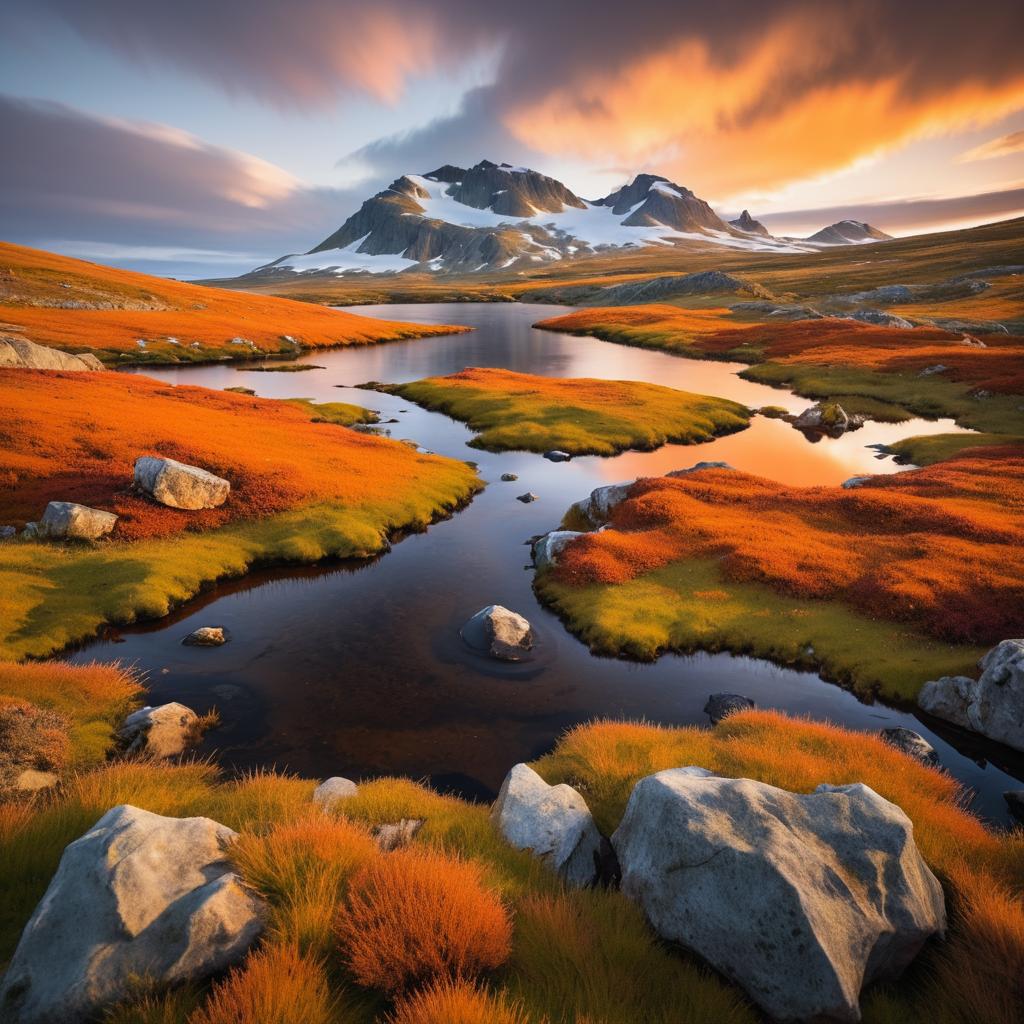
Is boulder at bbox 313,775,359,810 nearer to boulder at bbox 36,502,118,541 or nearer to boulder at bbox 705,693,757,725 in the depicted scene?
boulder at bbox 705,693,757,725

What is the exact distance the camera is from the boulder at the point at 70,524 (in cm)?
2570

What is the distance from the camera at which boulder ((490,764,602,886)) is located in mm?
9797

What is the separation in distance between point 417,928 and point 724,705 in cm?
1469

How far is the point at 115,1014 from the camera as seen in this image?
5367 mm

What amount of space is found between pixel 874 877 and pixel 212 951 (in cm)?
796

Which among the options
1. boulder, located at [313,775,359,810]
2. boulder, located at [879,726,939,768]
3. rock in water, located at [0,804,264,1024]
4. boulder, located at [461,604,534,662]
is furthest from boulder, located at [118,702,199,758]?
boulder, located at [879,726,939,768]

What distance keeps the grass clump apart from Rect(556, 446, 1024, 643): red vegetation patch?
16.4 meters

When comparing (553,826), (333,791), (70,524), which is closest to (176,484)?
(70,524)

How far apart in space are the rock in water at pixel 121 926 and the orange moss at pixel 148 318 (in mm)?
92231

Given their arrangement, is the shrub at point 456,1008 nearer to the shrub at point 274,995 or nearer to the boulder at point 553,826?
the shrub at point 274,995

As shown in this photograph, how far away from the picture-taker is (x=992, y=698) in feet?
54.3

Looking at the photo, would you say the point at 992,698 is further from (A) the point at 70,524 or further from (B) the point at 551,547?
(A) the point at 70,524

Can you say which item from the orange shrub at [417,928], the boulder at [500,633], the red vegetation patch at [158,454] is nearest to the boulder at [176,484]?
the red vegetation patch at [158,454]

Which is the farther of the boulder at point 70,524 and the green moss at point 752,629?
the boulder at point 70,524
